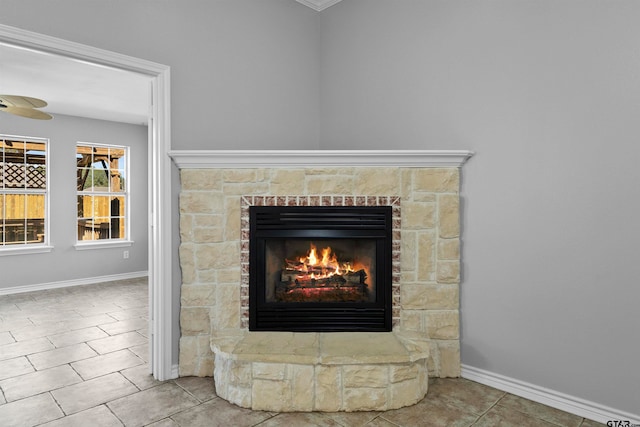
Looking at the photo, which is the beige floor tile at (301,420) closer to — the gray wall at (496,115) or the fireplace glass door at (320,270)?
the fireplace glass door at (320,270)

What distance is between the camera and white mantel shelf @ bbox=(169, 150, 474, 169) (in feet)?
8.67

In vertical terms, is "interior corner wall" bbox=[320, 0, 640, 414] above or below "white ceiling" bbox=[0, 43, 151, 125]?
below

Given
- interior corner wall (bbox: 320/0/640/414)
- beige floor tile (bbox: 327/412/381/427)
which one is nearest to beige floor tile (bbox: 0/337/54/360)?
beige floor tile (bbox: 327/412/381/427)

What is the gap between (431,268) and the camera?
2.75 meters

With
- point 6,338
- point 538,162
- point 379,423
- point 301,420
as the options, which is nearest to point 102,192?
point 6,338

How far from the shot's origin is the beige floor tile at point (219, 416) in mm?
2211

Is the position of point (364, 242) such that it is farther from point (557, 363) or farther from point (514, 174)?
point (557, 363)

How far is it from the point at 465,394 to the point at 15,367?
10.5 feet

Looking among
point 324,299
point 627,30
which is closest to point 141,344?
point 324,299

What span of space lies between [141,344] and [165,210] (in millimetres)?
1490

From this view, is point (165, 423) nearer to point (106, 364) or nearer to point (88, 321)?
point (106, 364)

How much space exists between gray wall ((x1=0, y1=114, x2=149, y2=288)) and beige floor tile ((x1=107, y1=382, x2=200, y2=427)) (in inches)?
170

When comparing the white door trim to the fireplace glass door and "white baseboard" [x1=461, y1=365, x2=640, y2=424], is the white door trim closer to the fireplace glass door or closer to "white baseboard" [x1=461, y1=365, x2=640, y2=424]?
the fireplace glass door

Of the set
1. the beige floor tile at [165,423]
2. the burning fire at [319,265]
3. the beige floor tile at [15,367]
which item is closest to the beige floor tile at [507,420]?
the burning fire at [319,265]
